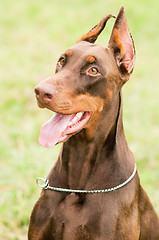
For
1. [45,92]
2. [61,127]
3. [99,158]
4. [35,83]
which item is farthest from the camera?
[35,83]

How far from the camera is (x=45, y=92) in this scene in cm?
278

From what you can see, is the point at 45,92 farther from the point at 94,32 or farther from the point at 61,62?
the point at 94,32

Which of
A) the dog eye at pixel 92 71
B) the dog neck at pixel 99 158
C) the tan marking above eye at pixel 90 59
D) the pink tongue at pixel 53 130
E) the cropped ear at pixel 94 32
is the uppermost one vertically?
the cropped ear at pixel 94 32

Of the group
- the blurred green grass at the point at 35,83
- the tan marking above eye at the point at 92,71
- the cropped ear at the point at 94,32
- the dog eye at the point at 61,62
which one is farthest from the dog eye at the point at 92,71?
the blurred green grass at the point at 35,83

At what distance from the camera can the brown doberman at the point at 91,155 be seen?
119 inches

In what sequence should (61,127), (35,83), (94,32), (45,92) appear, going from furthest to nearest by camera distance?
(35,83) → (94,32) → (61,127) → (45,92)

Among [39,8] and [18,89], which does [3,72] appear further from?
[39,8]

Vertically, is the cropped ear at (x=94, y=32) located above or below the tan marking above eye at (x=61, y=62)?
above

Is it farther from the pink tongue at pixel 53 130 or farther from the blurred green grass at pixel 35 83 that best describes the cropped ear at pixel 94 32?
the blurred green grass at pixel 35 83

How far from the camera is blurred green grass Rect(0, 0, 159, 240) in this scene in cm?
497

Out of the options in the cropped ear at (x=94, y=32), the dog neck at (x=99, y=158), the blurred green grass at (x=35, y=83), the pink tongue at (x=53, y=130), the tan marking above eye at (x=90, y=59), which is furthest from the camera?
the blurred green grass at (x=35, y=83)

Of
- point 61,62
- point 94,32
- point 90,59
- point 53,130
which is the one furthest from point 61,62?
point 53,130

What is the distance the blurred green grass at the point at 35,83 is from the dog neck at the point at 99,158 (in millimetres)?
1343

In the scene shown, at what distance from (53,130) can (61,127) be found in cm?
6
